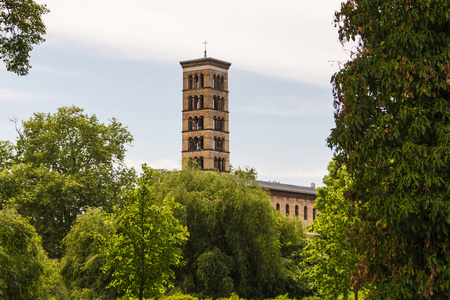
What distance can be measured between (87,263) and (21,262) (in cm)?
1190

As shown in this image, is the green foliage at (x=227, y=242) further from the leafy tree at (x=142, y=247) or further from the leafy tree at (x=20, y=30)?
the leafy tree at (x=20, y=30)

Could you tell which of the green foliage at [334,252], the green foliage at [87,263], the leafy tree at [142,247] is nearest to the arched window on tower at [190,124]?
the green foliage at [87,263]

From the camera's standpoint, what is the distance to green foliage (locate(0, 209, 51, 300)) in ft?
70.1

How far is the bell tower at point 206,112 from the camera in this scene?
8769cm

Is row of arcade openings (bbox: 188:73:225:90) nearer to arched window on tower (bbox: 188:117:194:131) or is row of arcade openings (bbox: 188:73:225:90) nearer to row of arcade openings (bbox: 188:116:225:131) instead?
row of arcade openings (bbox: 188:116:225:131)

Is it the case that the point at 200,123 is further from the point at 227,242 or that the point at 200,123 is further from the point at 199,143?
the point at 227,242

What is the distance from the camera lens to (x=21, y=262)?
2297 cm

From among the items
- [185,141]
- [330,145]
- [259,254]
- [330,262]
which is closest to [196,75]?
[185,141]

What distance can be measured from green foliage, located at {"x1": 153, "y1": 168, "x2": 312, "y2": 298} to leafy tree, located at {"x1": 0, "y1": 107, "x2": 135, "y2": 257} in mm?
12942

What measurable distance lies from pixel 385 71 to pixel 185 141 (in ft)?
238

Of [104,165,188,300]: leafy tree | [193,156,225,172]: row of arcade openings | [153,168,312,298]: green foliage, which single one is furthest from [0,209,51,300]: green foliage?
[193,156,225,172]: row of arcade openings

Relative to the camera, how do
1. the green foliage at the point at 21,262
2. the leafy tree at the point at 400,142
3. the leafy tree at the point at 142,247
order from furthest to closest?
the leafy tree at the point at 142,247, the green foliage at the point at 21,262, the leafy tree at the point at 400,142

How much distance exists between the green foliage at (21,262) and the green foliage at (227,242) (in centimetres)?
1298

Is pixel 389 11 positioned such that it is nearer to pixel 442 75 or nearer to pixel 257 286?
pixel 442 75
